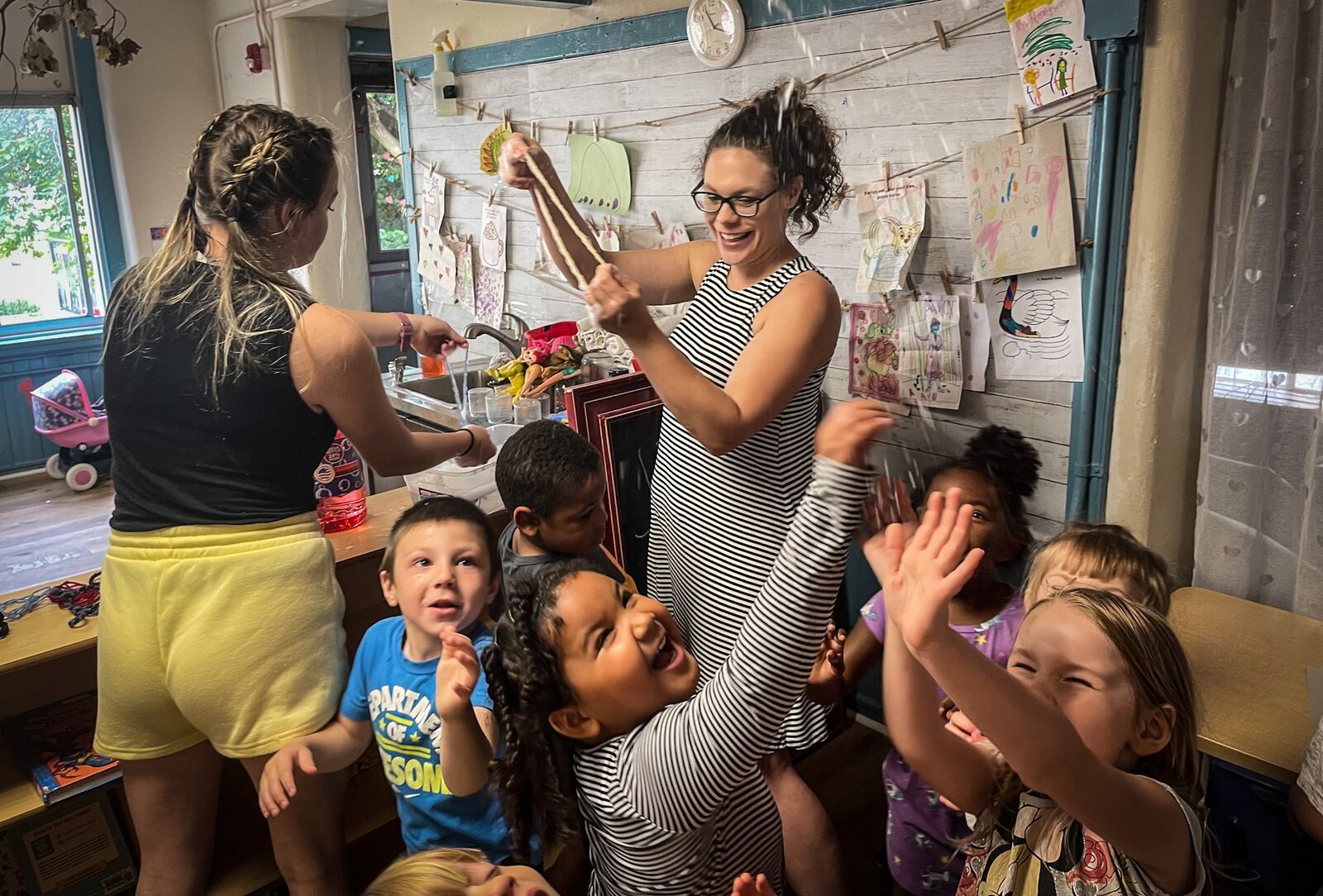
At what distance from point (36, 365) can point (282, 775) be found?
1.24ft

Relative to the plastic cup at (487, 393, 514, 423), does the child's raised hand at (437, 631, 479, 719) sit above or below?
below

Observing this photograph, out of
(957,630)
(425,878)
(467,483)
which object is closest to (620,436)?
(467,483)

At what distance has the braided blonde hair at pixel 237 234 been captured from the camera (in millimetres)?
658

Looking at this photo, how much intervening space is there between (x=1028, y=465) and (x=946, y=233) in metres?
0.26

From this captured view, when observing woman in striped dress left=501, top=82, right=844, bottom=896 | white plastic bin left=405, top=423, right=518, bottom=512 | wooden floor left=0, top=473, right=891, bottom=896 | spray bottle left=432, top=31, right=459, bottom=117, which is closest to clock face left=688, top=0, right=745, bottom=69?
woman in striped dress left=501, top=82, right=844, bottom=896

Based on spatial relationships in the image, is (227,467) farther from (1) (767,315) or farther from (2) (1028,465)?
(2) (1028,465)

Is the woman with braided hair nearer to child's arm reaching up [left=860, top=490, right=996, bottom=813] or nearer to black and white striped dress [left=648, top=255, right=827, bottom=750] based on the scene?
black and white striped dress [left=648, top=255, right=827, bottom=750]

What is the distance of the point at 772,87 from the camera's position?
3.11 feet

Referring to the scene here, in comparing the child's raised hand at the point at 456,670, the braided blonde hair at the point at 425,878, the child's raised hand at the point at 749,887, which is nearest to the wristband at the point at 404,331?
the child's raised hand at the point at 456,670

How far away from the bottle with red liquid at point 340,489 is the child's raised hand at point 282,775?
0.23 metres

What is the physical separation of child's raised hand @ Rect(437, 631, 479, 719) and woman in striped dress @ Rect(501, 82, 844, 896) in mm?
215

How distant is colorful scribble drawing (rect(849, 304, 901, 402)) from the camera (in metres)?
1.02

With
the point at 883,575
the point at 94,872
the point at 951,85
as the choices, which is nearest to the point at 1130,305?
the point at 951,85

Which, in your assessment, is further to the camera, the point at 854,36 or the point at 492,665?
the point at 854,36
